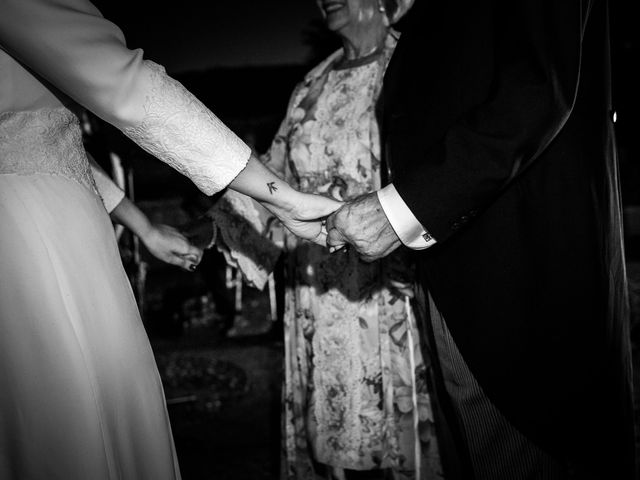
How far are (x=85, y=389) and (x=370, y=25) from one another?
1.40 metres

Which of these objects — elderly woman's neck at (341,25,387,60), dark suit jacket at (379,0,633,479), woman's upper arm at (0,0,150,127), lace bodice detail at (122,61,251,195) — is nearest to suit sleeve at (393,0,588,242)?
dark suit jacket at (379,0,633,479)

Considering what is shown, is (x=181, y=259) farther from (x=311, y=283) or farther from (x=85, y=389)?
(x=85, y=389)

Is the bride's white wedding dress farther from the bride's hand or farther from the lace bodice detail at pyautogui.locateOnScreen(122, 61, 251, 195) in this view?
the bride's hand

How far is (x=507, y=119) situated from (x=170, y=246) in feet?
3.42

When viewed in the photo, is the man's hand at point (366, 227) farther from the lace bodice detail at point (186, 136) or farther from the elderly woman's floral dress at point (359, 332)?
the elderly woman's floral dress at point (359, 332)

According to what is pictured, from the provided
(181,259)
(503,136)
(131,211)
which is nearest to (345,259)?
(181,259)

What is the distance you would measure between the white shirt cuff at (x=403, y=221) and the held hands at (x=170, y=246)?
73cm

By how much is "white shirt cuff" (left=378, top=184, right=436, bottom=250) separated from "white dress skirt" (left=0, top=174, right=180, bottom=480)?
1.87ft

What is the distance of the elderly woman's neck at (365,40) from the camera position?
66.5 inches

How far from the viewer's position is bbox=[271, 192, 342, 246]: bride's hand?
1.21 m

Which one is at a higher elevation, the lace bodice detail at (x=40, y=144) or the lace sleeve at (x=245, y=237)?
the lace bodice detail at (x=40, y=144)

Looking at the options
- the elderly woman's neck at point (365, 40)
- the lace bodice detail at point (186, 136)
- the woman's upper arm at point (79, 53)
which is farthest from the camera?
the elderly woman's neck at point (365, 40)

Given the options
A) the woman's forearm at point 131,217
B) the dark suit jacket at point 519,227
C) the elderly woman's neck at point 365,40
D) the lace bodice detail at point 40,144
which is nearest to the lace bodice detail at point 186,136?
the lace bodice detail at point 40,144

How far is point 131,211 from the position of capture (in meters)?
1.43
